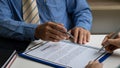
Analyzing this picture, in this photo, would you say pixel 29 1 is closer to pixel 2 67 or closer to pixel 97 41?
pixel 97 41

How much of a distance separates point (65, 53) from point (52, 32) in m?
0.17

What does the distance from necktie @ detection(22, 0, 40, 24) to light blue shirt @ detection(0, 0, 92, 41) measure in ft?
0.12

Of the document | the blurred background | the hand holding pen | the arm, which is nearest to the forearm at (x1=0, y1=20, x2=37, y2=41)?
the document

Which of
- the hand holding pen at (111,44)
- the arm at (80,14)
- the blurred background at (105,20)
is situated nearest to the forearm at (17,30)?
the arm at (80,14)

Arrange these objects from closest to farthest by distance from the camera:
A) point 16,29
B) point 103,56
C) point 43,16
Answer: point 103,56 < point 16,29 < point 43,16

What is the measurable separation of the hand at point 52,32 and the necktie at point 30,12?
0.21 metres

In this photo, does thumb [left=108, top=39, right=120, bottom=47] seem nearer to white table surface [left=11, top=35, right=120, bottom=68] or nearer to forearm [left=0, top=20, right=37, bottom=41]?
white table surface [left=11, top=35, right=120, bottom=68]

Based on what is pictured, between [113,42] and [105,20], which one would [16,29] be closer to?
[113,42]

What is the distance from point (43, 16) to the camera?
1407 millimetres

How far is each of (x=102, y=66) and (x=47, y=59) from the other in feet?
0.75

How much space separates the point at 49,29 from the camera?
1.10 m

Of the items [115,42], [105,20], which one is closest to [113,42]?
[115,42]

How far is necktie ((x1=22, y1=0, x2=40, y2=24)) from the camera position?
1.30m

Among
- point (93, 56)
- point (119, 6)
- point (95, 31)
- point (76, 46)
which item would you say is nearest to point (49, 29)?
point (76, 46)
